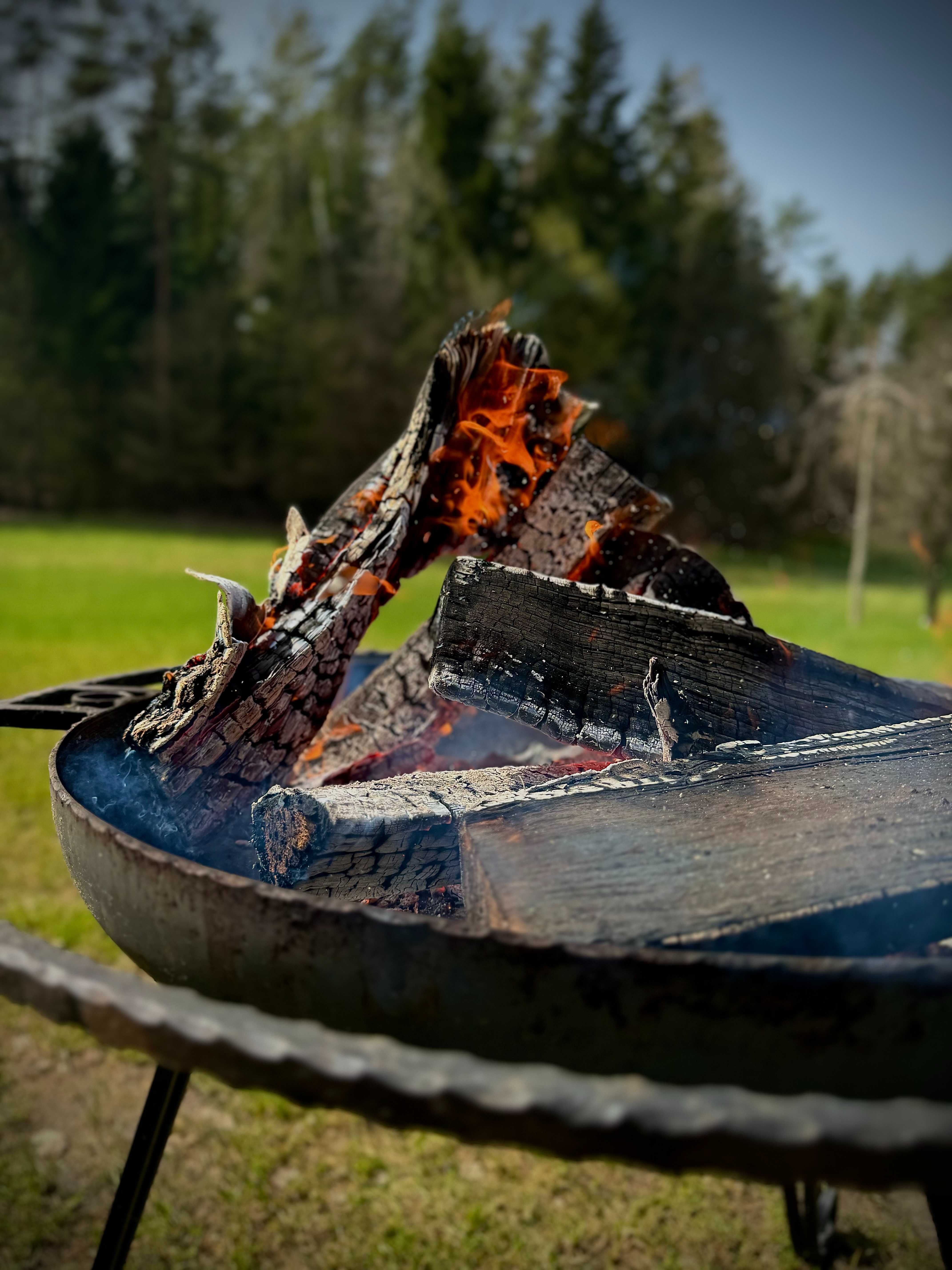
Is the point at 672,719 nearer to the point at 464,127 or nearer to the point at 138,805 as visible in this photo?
the point at 138,805

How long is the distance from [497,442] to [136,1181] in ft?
4.15

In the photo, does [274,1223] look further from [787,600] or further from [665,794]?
[787,600]

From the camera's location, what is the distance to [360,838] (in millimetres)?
1035

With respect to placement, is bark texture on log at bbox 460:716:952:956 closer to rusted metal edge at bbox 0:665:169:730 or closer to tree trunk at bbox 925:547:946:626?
rusted metal edge at bbox 0:665:169:730

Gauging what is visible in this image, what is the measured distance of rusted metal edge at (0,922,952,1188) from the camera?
57cm

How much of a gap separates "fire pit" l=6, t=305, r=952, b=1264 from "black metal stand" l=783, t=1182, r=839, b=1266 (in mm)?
1027

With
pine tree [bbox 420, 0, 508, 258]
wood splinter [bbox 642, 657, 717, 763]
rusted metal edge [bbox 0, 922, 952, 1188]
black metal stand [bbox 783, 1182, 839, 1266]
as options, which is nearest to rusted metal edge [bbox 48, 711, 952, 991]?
rusted metal edge [bbox 0, 922, 952, 1188]

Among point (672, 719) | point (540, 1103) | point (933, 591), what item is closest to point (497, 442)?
point (672, 719)

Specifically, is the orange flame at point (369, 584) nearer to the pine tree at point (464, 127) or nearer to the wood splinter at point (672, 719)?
the wood splinter at point (672, 719)

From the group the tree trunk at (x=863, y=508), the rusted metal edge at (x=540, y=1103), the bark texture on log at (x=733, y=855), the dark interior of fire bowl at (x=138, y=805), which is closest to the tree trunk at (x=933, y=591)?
the tree trunk at (x=863, y=508)

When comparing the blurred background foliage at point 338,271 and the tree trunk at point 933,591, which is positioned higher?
the blurred background foliage at point 338,271

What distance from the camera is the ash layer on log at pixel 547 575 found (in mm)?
1567

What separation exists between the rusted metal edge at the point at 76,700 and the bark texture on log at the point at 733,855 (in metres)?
0.83

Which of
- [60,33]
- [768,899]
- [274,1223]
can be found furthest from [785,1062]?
[60,33]
